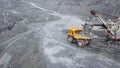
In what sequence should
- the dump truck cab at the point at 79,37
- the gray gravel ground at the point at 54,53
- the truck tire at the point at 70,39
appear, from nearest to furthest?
1. the gray gravel ground at the point at 54,53
2. the dump truck cab at the point at 79,37
3. the truck tire at the point at 70,39

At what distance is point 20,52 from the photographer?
2422 cm

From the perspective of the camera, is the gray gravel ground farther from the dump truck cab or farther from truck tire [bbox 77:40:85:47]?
the dump truck cab

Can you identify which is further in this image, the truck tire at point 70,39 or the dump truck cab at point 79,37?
the truck tire at point 70,39

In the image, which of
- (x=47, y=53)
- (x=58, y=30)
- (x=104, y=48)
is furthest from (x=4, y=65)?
(x=58, y=30)

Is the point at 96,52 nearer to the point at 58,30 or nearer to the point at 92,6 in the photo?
the point at 58,30

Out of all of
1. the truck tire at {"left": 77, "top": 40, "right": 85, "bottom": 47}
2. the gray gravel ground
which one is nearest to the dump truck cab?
the truck tire at {"left": 77, "top": 40, "right": 85, "bottom": 47}

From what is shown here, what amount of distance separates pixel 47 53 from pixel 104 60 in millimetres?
5647

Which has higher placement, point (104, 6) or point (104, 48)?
point (104, 6)

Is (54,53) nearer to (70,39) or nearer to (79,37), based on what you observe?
(79,37)

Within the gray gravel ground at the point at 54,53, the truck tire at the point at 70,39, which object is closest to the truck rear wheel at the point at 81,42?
the gray gravel ground at the point at 54,53

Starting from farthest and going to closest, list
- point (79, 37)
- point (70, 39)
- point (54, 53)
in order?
1. point (70, 39)
2. point (79, 37)
3. point (54, 53)

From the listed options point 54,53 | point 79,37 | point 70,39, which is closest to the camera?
point 54,53

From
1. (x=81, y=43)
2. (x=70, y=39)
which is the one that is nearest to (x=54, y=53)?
(x=81, y=43)

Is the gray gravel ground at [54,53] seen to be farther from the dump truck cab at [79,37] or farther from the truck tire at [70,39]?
the dump truck cab at [79,37]
